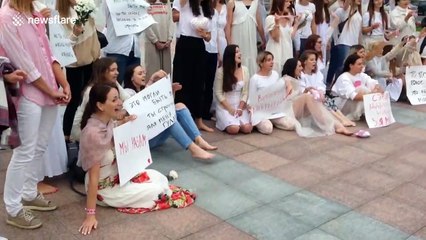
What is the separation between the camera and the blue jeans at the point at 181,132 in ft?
14.6

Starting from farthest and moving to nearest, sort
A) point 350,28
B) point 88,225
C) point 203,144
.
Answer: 1. point 350,28
2. point 203,144
3. point 88,225

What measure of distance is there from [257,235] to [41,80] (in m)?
1.69

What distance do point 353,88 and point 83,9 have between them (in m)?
3.38

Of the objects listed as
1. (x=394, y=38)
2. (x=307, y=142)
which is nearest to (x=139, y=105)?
(x=307, y=142)

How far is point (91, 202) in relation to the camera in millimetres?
3211

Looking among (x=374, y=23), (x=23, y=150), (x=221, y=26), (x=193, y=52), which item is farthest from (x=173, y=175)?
(x=374, y=23)

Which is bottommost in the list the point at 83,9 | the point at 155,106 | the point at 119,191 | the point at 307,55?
the point at 119,191

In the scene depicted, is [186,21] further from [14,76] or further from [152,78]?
[14,76]

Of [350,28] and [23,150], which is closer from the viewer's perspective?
[23,150]

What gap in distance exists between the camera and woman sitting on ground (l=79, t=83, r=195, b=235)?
10.7 feet

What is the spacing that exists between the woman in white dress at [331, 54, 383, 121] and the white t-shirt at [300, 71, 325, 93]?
0.31m

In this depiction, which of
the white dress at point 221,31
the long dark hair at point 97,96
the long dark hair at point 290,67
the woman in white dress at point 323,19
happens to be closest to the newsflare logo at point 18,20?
the long dark hair at point 97,96

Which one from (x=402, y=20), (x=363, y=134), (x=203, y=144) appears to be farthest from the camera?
(x=402, y=20)

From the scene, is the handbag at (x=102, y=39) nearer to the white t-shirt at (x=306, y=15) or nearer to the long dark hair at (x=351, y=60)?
the white t-shirt at (x=306, y=15)
